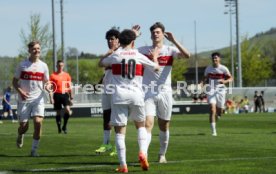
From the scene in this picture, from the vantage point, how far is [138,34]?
40.8 ft

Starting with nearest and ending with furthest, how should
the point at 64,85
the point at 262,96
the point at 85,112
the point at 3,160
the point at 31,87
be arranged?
the point at 3,160, the point at 31,87, the point at 64,85, the point at 85,112, the point at 262,96

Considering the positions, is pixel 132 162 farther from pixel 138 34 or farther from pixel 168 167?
pixel 138 34

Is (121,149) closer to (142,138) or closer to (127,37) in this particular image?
(142,138)

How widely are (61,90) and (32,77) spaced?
969cm

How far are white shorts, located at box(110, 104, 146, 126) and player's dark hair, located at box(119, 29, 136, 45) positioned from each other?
99cm

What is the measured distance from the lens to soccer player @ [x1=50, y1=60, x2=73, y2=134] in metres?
24.6

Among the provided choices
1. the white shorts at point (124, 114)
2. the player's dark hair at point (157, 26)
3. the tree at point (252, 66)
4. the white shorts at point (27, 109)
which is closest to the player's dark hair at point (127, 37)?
the white shorts at point (124, 114)

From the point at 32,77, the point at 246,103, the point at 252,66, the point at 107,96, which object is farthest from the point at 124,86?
the point at 252,66

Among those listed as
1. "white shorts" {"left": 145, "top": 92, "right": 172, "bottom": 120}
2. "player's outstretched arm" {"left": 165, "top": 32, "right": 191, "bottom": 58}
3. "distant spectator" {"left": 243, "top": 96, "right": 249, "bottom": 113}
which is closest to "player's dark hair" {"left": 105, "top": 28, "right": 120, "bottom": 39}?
"player's outstretched arm" {"left": 165, "top": 32, "right": 191, "bottom": 58}

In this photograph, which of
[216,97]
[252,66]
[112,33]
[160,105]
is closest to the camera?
[160,105]

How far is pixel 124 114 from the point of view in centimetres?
1157

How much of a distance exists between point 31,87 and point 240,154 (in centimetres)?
447

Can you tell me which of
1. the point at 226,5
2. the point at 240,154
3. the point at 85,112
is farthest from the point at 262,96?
the point at 240,154

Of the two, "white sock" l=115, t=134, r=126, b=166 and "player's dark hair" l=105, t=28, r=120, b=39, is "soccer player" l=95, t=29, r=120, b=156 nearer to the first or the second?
"player's dark hair" l=105, t=28, r=120, b=39
